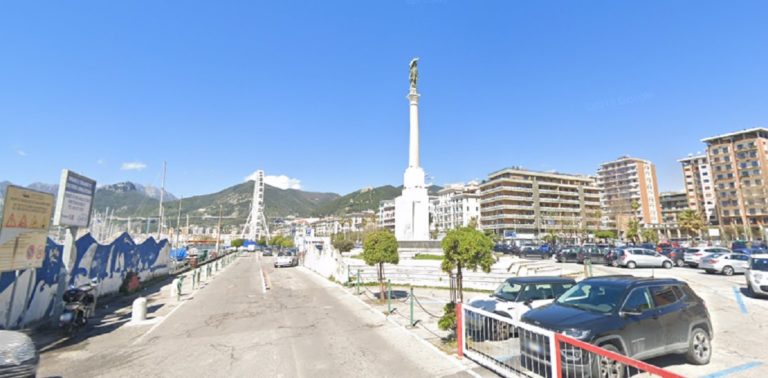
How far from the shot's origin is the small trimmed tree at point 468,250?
28.8 ft

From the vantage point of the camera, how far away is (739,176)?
291 feet

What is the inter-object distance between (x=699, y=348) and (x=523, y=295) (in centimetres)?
350

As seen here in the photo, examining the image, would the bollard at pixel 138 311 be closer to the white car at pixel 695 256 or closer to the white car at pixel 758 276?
the white car at pixel 758 276

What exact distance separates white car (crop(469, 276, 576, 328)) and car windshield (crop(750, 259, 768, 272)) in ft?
34.0

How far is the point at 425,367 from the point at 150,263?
2259 centimetres

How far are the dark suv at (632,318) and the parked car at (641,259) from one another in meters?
21.0

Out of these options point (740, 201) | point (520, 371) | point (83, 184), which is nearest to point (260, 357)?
point (520, 371)

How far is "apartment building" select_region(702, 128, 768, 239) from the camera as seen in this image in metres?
82.9

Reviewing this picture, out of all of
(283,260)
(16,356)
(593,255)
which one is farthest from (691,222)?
(16,356)

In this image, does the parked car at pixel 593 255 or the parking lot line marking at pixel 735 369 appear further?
the parked car at pixel 593 255

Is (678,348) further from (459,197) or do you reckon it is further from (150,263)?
(459,197)

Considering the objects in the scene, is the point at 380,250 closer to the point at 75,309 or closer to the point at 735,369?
the point at 75,309

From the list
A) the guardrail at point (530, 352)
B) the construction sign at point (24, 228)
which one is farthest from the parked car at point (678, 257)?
the construction sign at point (24, 228)

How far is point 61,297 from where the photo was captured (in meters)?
10.8
